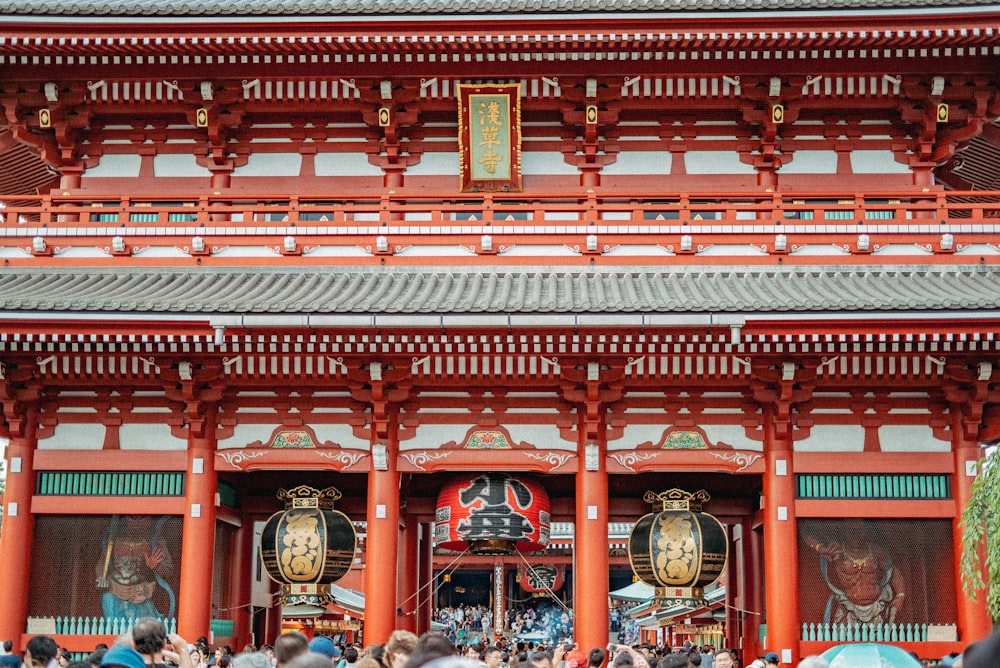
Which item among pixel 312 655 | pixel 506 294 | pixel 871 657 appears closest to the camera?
pixel 312 655

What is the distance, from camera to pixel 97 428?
599 inches

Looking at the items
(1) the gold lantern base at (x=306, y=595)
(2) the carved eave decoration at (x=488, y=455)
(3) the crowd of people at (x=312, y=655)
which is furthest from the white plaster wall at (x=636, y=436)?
(3) the crowd of people at (x=312, y=655)

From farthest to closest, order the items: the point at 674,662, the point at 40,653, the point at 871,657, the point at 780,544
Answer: the point at 780,544
the point at 871,657
the point at 674,662
the point at 40,653

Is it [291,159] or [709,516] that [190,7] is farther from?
[709,516]

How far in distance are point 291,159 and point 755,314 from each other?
25.6 ft

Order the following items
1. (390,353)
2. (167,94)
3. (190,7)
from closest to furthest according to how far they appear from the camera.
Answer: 1. (390,353)
2. (190,7)
3. (167,94)

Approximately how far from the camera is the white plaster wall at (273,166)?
17.2 m

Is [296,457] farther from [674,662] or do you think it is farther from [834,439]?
[674,662]

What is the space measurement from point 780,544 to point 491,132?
7173 mm

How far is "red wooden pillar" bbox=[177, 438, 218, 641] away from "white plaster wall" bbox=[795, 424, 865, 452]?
787cm

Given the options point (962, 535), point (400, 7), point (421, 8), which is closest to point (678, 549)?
point (962, 535)

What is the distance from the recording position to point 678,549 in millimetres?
14945

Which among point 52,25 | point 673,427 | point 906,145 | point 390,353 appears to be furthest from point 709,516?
point 52,25

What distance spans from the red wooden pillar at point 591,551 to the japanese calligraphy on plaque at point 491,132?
445 centimetres
